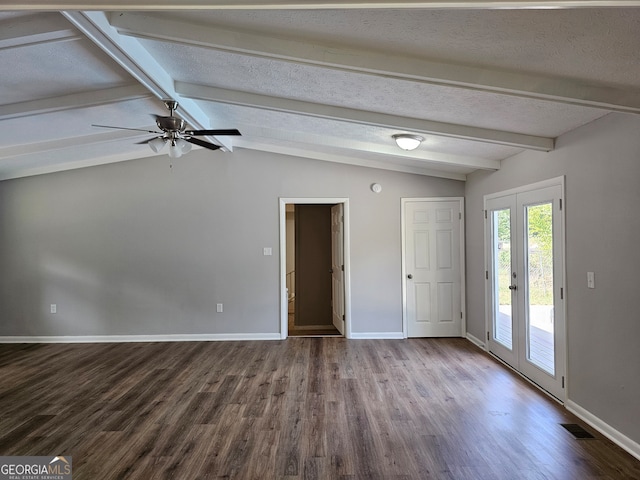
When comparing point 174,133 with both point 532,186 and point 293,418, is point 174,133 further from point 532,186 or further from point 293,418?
point 532,186

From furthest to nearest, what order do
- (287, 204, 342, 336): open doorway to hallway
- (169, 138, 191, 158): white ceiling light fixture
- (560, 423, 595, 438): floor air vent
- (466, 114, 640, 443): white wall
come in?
(287, 204, 342, 336): open doorway to hallway < (169, 138, 191, 158): white ceiling light fixture < (560, 423, 595, 438): floor air vent < (466, 114, 640, 443): white wall

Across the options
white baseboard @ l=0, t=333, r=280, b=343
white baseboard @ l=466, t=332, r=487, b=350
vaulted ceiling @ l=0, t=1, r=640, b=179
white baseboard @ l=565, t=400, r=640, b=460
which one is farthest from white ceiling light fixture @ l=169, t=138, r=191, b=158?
white baseboard @ l=466, t=332, r=487, b=350

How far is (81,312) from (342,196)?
4.12 metres

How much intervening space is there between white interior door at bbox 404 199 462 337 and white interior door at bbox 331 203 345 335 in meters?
0.93

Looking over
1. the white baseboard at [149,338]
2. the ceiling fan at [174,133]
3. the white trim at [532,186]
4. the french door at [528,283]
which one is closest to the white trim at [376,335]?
the white baseboard at [149,338]

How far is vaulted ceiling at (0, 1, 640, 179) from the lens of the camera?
1.94m

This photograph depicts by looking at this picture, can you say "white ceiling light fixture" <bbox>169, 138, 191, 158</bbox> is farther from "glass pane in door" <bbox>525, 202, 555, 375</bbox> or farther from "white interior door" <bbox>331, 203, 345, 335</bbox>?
"glass pane in door" <bbox>525, 202, 555, 375</bbox>

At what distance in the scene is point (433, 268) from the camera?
573 cm

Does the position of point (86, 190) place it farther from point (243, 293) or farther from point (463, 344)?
point (463, 344)

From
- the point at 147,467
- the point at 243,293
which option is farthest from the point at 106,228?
the point at 147,467

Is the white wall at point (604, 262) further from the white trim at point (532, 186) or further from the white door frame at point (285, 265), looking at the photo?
the white door frame at point (285, 265)

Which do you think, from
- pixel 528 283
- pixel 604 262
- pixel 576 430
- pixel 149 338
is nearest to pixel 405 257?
pixel 528 283

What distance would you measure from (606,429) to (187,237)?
5.10m

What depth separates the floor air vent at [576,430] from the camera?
9.41 ft
